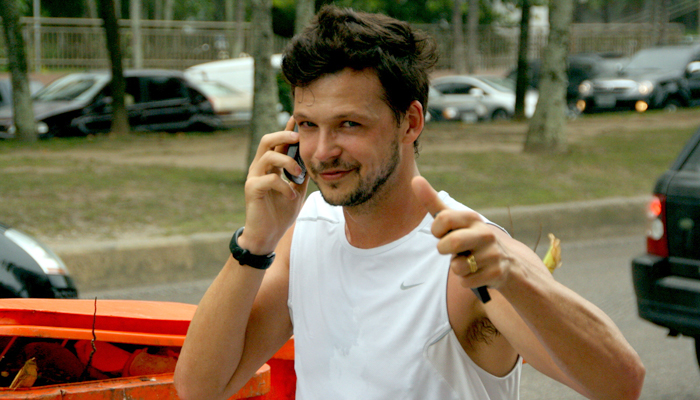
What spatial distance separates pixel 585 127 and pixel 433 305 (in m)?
16.0

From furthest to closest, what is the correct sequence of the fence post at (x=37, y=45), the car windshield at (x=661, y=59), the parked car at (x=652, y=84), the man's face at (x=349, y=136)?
the fence post at (x=37, y=45)
the car windshield at (x=661, y=59)
the parked car at (x=652, y=84)
the man's face at (x=349, y=136)

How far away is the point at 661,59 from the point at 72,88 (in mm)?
16000

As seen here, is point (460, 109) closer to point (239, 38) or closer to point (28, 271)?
point (239, 38)

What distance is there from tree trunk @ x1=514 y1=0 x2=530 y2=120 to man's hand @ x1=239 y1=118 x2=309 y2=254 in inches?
708

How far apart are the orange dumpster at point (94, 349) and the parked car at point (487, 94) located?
20.0 metres

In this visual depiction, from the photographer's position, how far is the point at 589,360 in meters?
1.44

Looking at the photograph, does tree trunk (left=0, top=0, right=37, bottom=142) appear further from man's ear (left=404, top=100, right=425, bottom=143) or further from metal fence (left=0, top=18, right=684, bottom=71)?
man's ear (left=404, top=100, right=425, bottom=143)

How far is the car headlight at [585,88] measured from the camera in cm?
2216

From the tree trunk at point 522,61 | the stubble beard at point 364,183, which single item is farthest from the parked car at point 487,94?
the stubble beard at point 364,183

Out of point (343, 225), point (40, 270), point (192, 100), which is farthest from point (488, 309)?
point (192, 100)

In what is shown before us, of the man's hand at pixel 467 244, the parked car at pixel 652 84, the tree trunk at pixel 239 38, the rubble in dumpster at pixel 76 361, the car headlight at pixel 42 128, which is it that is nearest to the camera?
the man's hand at pixel 467 244

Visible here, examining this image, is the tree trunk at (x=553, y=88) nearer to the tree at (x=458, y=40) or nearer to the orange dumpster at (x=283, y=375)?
the orange dumpster at (x=283, y=375)

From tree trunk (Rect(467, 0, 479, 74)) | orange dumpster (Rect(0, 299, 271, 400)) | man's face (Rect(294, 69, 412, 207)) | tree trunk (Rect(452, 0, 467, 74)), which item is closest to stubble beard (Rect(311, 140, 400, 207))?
man's face (Rect(294, 69, 412, 207))

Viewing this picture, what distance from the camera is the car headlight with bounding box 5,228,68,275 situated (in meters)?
4.01
